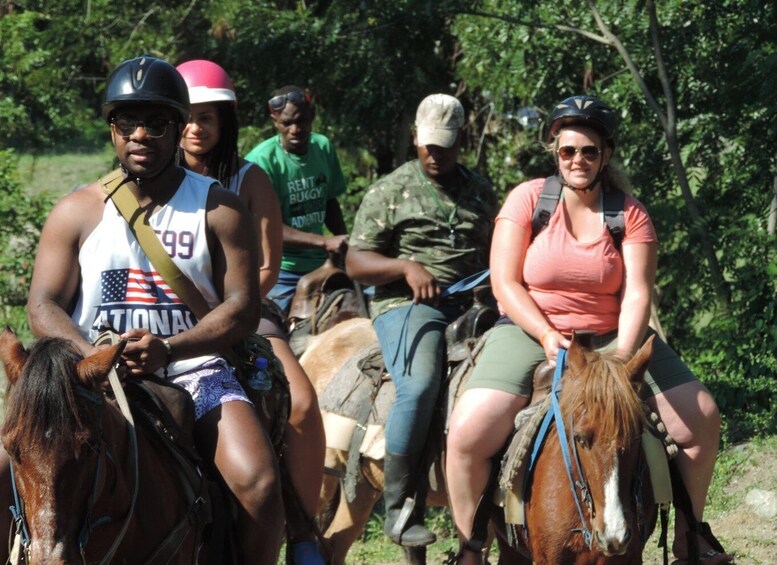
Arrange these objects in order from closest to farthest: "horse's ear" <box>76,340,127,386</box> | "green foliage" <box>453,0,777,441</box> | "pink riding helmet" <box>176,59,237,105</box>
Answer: "horse's ear" <box>76,340,127,386</box>, "pink riding helmet" <box>176,59,237,105</box>, "green foliage" <box>453,0,777,441</box>

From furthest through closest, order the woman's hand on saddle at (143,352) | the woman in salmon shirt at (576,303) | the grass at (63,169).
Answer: the grass at (63,169) → the woman in salmon shirt at (576,303) → the woman's hand on saddle at (143,352)

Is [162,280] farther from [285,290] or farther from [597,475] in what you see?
[285,290]

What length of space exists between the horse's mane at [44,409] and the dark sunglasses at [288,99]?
4989mm

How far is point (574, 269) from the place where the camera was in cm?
538

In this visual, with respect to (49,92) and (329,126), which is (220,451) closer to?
(329,126)

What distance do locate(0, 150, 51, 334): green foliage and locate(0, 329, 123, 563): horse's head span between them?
26.3ft

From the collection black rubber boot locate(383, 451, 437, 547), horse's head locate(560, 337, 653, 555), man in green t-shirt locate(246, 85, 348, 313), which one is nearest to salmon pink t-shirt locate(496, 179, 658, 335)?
horse's head locate(560, 337, 653, 555)

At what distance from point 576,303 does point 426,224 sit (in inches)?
57.4

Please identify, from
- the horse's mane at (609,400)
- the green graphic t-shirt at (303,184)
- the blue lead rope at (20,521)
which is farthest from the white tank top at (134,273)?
the green graphic t-shirt at (303,184)

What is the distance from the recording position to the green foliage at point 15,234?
37.3ft

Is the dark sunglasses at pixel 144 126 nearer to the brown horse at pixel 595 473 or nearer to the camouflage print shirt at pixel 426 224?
the brown horse at pixel 595 473

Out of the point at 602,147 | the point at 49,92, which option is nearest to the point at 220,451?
the point at 602,147

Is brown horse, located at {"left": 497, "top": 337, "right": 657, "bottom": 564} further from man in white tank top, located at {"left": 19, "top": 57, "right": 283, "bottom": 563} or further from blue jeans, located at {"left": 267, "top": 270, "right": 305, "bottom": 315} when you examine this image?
blue jeans, located at {"left": 267, "top": 270, "right": 305, "bottom": 315}

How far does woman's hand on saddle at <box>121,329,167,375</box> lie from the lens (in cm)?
400
